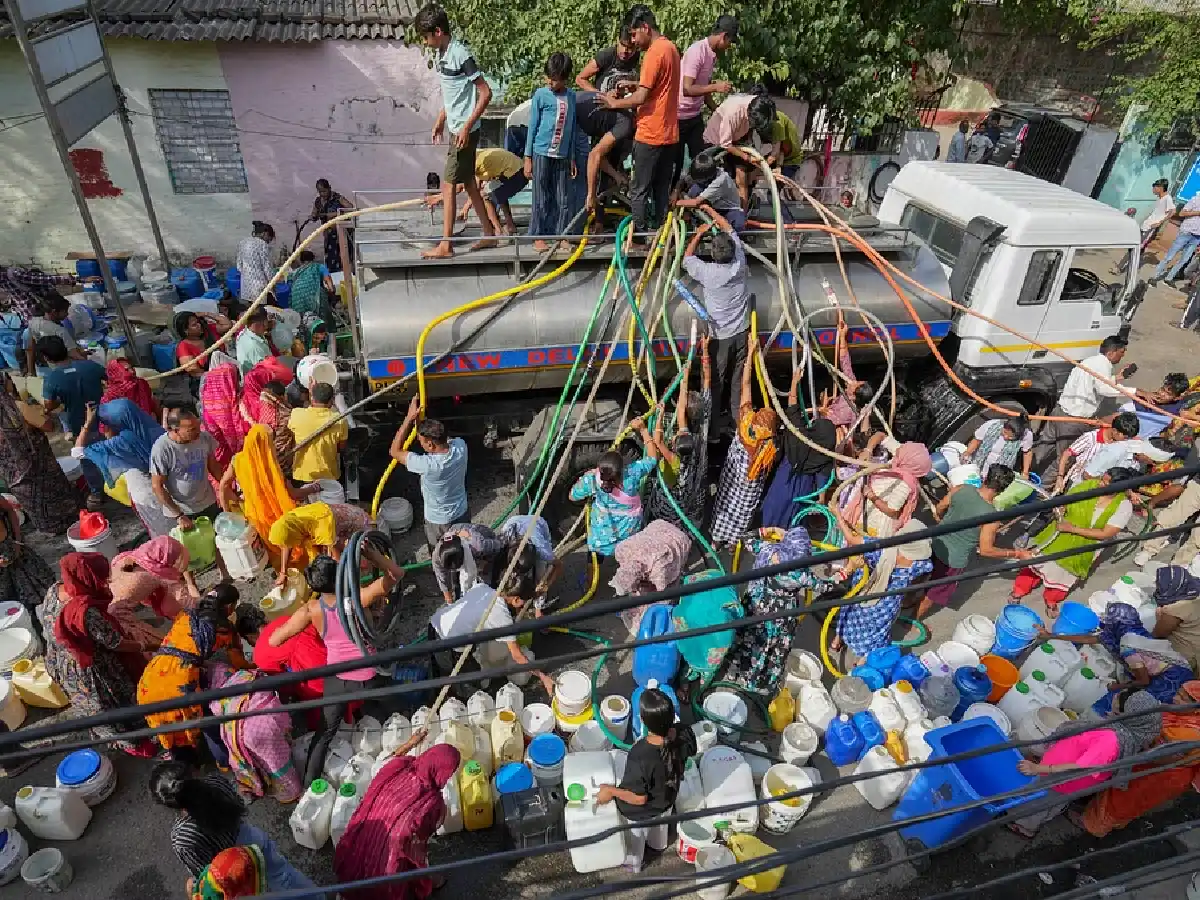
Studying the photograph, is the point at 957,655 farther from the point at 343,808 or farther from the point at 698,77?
the point at 698,77

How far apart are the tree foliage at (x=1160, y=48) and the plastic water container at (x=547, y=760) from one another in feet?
45.2

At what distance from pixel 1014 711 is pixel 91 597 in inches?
220

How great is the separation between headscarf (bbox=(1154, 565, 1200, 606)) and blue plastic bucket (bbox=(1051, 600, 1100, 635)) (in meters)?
0.45

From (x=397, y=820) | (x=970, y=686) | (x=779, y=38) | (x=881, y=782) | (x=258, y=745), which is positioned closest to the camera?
(x=397, y=820)

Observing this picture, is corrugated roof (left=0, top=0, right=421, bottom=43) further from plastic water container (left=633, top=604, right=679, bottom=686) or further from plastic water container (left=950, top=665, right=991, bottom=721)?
plastic water container (left=950, top=665, right=991, bottom=721)

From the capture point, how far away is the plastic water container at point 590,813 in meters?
4.00

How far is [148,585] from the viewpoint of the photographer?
4.49 meters

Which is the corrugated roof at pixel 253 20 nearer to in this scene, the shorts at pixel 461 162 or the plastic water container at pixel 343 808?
the shorts at pixel 461 162

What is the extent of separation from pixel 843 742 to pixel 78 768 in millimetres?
4520

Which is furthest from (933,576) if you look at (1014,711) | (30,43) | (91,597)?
(30,43)

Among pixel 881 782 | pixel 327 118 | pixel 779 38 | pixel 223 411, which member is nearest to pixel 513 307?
pixel 223 411

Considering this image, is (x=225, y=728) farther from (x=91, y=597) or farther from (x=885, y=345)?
(x=885, y=345)

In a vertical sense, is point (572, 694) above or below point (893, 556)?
below

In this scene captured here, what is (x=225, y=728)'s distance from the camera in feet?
13.6
